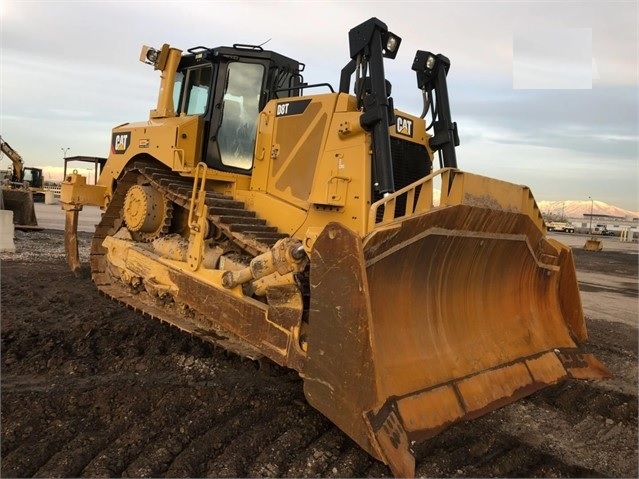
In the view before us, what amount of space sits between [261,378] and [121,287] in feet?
9.13

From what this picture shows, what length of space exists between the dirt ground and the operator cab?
6.83 feet

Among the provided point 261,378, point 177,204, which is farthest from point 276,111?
point 261,378

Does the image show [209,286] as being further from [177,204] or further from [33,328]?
[33,328]

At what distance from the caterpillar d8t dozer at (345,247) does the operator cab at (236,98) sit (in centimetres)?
2

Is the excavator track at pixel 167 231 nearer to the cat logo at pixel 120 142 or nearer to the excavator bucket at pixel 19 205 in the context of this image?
the cat logo at pixel 120 142

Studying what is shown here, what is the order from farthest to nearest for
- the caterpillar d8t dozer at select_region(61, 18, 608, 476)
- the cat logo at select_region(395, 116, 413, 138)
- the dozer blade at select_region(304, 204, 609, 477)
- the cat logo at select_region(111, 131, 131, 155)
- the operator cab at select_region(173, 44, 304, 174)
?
the cat logo at select_region(111, 131, 131, 155) → the operator cab at select_region(173, 44, 304, 174) → the cat logo at select_region(395, 116, 413, 138) → the caterpillar d8t dozer at select_region(61, 18, 608, 476) → the dozer blade at select_region(304, 204, 609, 477)

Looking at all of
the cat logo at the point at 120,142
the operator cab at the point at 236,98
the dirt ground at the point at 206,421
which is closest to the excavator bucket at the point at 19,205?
the cat logo at the point at 120,142

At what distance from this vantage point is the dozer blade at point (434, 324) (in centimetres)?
311

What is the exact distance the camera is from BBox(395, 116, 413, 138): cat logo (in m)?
4.98

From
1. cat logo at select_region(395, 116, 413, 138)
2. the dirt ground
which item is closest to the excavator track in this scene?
the dirt ground

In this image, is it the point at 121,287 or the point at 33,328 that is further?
the point at 121,287

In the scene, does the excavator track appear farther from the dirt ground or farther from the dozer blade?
the dozer blade

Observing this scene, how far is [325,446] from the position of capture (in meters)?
3.39

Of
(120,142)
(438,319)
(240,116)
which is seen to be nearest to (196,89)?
(240,116)
